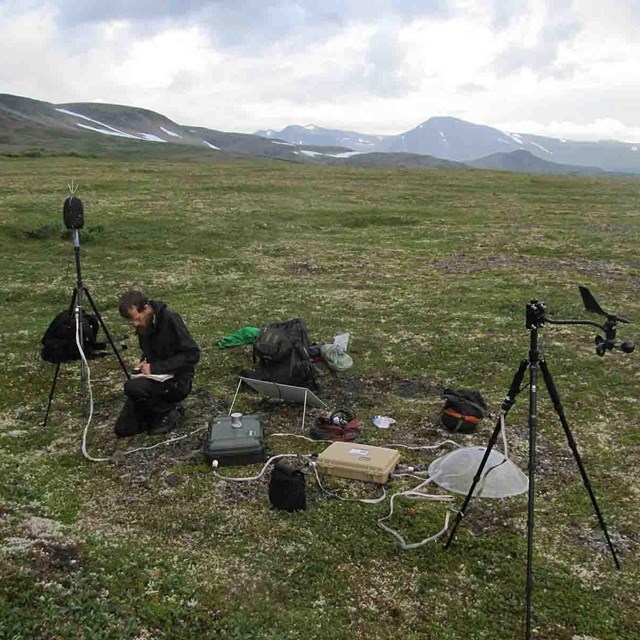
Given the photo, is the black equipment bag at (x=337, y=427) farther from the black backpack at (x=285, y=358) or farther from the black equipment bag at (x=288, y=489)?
the black equipment bag at (x=288, y=489)

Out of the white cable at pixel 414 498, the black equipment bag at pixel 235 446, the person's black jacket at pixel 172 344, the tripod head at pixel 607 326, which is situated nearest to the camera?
the tripod head at pixel 607 326

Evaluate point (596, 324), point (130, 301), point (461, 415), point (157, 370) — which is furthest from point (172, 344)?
point (596, 324)

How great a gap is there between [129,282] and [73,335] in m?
10.5

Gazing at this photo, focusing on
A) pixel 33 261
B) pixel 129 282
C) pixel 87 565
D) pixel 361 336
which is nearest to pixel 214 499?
pixel 87 565

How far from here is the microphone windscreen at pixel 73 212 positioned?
32.6 feet

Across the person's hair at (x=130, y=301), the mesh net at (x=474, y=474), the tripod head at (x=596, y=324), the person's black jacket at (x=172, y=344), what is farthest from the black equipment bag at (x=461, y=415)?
the person's hair at (x=130, y=301)

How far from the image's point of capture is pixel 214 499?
818 cm

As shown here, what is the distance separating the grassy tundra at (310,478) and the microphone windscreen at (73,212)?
11.3ft

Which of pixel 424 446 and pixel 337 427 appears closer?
pixel 424 446

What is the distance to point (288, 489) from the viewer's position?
784cm

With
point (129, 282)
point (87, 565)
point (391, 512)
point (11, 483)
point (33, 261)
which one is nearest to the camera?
point (87, 565)

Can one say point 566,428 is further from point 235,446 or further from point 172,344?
point 172,344

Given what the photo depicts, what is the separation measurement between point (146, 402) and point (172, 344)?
1.04 metres

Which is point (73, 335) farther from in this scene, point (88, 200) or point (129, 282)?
point (88, 200)
